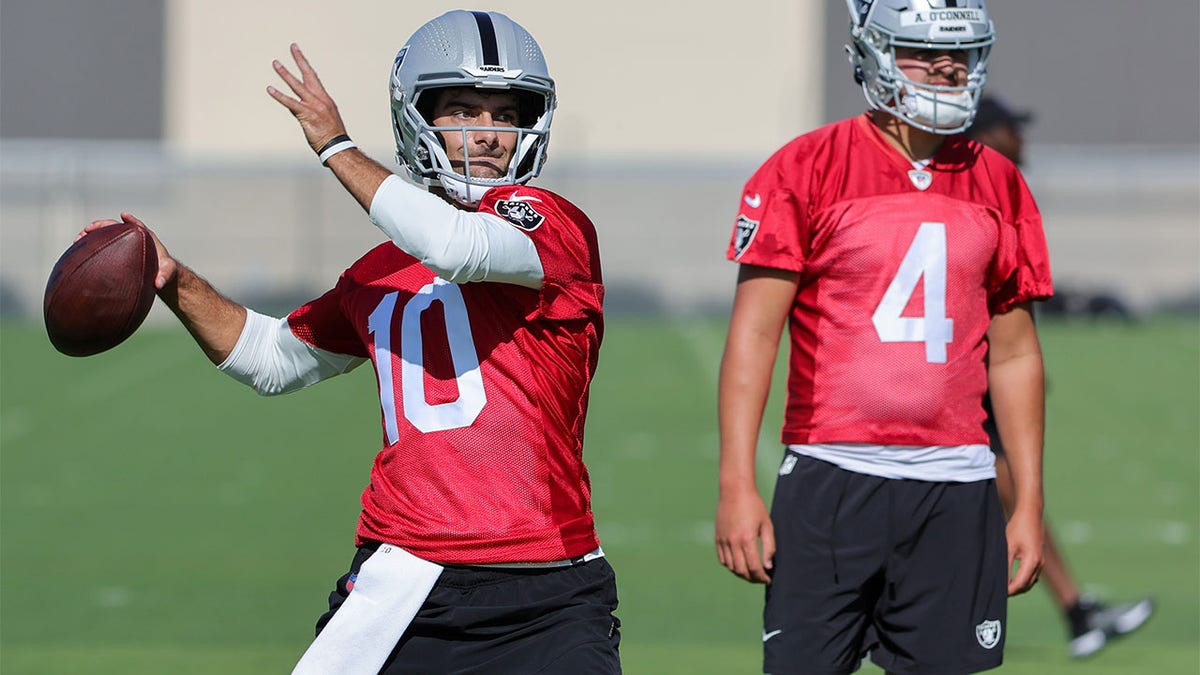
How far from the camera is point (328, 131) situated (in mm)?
2863

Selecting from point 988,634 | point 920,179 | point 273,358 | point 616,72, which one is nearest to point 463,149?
point 273,358

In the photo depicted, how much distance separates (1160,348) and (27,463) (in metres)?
11.8

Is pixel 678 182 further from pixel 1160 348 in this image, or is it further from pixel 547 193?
pixel 547 193

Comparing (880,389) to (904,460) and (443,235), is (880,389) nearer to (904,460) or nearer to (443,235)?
(904,460)

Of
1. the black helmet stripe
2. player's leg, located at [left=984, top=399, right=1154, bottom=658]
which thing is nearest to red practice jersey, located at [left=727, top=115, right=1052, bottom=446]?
the black helmet stripe

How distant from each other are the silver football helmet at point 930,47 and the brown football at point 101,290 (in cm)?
157

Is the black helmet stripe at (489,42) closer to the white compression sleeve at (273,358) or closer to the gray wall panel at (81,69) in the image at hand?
the white compression sleeve at (273,358)

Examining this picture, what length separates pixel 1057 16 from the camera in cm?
2678

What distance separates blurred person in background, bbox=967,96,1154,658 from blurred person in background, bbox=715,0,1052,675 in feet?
5.01

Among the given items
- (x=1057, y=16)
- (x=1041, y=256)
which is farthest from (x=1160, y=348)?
(x=1041, y=256)

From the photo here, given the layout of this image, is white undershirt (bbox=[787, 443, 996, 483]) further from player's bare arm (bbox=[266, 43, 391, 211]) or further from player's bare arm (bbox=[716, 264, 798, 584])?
player's bare arm (bbox=[266, 43, 391, 211])

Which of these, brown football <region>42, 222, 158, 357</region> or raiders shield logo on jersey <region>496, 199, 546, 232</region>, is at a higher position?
raiders shield logo on jersey <region>496, 199, 546, 232</region>

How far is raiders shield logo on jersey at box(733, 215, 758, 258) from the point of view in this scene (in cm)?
348

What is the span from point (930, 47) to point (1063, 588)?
2491 millimetres
